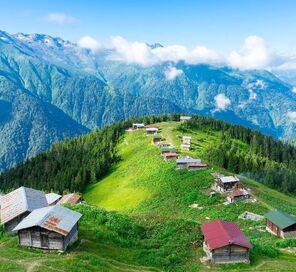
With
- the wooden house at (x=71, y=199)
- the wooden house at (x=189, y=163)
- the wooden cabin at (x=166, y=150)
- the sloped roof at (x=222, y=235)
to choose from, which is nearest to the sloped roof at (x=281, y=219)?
the sloped roof at (x=222, y=235)

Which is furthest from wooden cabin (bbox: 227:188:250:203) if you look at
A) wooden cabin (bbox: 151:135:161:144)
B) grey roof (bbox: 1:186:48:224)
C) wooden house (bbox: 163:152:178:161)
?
wooden cabin (bbox: 151:135:161:144)

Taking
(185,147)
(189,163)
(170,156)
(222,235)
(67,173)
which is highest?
(222,235)

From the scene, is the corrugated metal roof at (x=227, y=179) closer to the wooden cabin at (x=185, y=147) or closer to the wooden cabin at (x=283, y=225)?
the wooden cabin at (x=283, y=225)

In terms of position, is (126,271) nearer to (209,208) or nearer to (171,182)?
(209,208)

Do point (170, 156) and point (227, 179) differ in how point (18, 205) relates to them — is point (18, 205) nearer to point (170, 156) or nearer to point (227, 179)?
point (227, 179)

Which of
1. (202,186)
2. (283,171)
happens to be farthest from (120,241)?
(283,171)

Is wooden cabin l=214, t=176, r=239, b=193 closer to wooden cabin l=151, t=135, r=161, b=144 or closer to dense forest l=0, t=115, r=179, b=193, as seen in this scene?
dense forest l=0, t=115, r=179, b=193

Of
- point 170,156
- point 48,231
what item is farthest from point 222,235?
point 170,156
